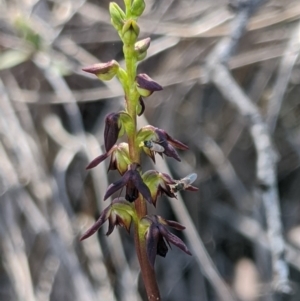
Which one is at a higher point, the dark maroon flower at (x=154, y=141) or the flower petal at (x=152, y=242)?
the dark maroon flower at (x=154, y=141)

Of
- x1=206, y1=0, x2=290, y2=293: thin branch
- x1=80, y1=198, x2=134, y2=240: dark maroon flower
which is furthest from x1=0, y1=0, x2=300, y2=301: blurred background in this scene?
x1=80, y1=198, x2=134, y2=240: dark maroon flower

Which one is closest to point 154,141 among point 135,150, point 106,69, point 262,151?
point 135,150

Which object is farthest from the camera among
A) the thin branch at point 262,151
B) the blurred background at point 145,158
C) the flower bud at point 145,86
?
the blurred background at point 145,158

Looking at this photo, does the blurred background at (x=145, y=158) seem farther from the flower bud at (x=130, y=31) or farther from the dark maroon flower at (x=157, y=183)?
the flower bud at (x=130, y=31)

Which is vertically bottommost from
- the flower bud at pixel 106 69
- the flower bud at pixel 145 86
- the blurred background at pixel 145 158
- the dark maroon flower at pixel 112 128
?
the dark maroon flower at pixel 112 128

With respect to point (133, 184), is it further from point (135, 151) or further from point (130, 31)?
point (130, 31)

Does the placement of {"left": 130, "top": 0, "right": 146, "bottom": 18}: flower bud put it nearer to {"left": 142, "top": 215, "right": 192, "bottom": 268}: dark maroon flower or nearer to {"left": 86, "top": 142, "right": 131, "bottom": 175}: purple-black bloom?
{"left": 86, "top": 142, "right": 131, "bottom": 175}: purple-black bloom

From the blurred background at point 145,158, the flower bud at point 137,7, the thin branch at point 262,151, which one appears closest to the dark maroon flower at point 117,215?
the flower bud at point 137,7
